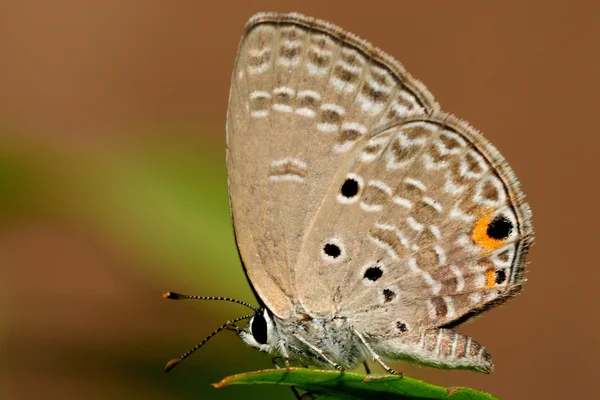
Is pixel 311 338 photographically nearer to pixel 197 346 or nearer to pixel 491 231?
pixel 197 346

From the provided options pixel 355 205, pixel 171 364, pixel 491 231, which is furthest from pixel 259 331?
pixel 491 231

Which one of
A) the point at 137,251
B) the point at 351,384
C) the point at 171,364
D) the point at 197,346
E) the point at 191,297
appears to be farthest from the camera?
the point at 137,251

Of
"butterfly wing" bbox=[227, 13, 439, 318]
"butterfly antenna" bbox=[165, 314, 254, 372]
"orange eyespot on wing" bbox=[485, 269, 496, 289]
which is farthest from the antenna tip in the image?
"orange eyespot on wing" bbox=[485, 269, 496, 289]

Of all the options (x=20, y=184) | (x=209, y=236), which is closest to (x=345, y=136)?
(x=209, y=236)

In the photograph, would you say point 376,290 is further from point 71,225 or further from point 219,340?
point 71,225

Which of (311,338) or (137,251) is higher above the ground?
(137,251)
